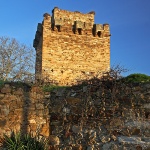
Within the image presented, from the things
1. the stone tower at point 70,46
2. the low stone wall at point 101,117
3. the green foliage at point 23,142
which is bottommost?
the green foliage at point 23,142

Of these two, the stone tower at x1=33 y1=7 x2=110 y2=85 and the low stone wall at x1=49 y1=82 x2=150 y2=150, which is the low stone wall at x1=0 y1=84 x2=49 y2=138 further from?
the stone tower at x1=33 y1=7 x2=110 y2=85

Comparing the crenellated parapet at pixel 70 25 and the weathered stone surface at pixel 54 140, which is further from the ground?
the crenellated parapet at pixel 70 25

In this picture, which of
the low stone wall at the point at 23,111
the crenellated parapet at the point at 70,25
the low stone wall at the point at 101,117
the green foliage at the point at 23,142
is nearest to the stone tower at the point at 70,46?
the crenellated parapet at the point at 70,25

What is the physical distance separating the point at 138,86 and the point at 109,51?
11311mm

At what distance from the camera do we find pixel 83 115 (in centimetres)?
587

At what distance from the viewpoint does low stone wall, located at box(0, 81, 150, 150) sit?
5.55 metres

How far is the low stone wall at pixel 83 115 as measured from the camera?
5.55m

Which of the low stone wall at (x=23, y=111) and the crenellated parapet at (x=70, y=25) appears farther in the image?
the crenellated parapet at (x=70, y=25)

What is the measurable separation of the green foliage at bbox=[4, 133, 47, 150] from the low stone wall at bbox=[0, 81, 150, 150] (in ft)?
0.54

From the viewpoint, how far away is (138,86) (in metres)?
5.75

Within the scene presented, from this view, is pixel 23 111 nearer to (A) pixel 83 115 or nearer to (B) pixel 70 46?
(A) pixel 83 115

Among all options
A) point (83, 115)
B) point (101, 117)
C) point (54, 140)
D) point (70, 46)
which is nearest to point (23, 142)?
point (54, 140)

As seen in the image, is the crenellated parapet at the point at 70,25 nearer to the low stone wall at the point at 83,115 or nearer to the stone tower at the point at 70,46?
the stone tower at the point at 70,46

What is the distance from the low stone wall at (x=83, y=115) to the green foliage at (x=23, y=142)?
0.17 m
